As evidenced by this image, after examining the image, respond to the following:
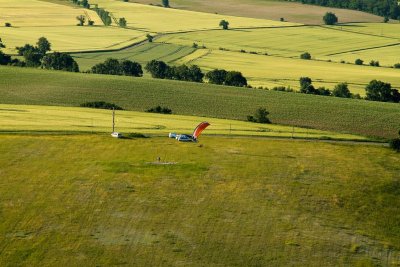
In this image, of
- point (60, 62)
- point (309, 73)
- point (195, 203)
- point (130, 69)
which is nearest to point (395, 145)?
point (195, 203)

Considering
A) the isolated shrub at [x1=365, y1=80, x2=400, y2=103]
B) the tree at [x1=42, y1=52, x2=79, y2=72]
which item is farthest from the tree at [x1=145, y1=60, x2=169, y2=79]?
the isolated shrub at [x1=365, y1=80, x2=400, y2=103]

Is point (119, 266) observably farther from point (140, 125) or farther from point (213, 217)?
point (140, 125)

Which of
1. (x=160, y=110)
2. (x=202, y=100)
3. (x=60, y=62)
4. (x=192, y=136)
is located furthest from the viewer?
(x=60, y=62)

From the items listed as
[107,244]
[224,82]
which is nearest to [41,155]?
[107,244]

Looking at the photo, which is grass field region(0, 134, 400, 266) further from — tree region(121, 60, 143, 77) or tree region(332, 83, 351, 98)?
tree region(121, 60, 143, 77)

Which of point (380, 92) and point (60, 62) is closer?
point (380, 92)

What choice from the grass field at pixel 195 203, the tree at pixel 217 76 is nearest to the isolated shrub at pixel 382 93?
the tree at pixel 217 76

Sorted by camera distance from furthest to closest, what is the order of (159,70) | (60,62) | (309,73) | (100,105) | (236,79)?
(309,73)
(60,62)
(159,70)
(236,79)
(100,105)

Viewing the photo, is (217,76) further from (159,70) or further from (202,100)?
(202,100)
